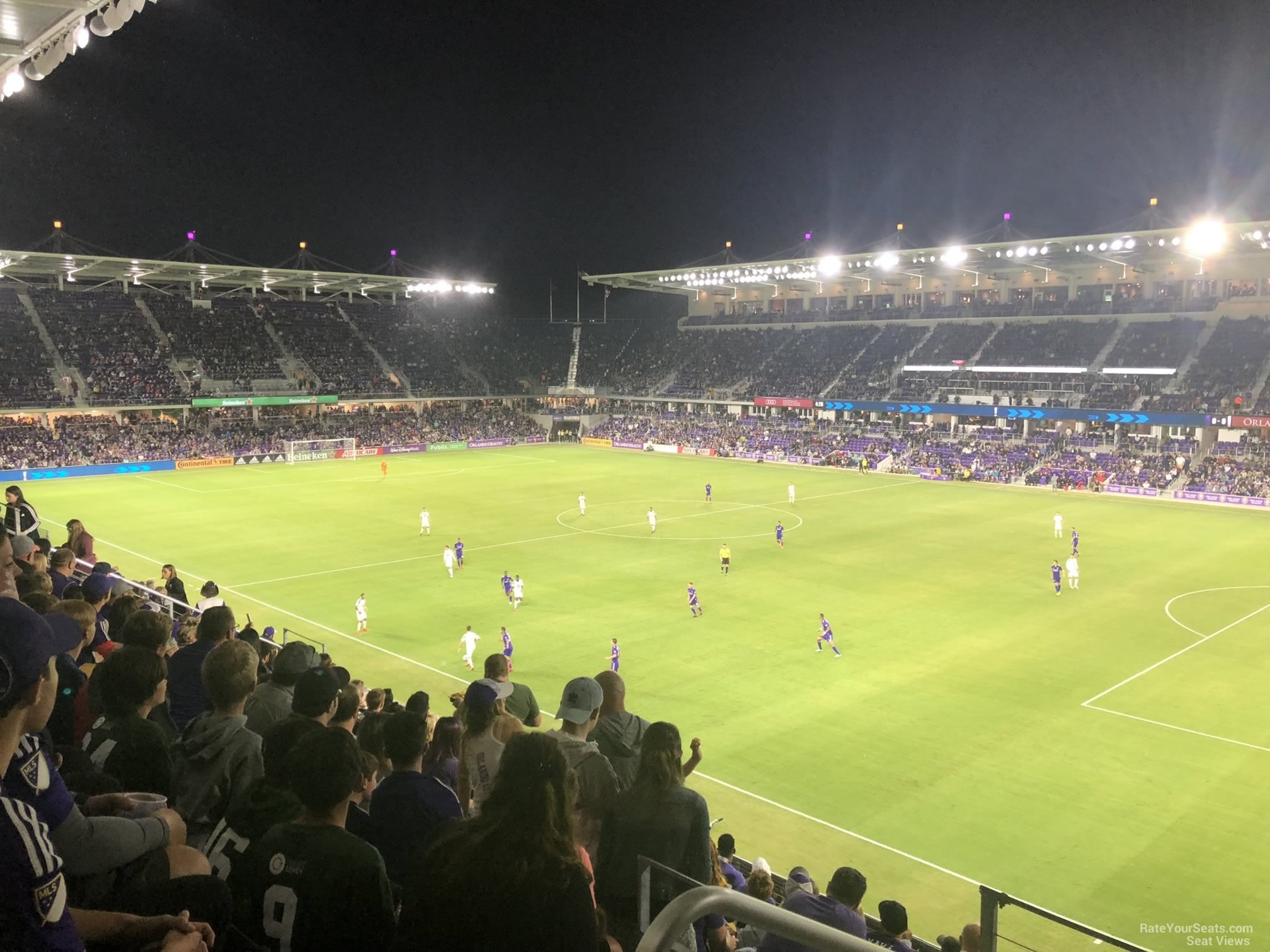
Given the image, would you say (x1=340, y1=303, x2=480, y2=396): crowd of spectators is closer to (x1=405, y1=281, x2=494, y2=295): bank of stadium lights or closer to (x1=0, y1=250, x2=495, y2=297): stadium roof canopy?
(x1=0, y1=250, x2=495, y2=297): stadium roof canopy

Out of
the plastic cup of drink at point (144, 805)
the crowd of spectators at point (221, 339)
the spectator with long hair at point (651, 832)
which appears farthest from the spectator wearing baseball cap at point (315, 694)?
the crowd of spectators at point (221, 339)

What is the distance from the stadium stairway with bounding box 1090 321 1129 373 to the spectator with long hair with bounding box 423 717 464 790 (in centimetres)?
6947

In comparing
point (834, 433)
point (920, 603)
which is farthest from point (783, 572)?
point (834, 433)

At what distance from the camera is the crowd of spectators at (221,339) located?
7744cm

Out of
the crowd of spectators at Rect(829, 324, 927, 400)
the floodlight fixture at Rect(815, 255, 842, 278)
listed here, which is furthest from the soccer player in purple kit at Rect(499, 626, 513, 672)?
the crowd of spectators at Rect(829, 324, 927, 400)

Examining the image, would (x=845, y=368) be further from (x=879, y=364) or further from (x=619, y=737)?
(x=619, y=737)

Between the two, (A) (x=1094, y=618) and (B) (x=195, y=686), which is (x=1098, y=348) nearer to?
(A) (x=1094, y=618)

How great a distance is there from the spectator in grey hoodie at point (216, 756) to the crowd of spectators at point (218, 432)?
64.4m

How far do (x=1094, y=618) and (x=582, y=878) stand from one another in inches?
1129

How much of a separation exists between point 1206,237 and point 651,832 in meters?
64.6

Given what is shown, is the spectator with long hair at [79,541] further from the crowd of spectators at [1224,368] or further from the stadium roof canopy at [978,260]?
the crowd of spectators at [1224,368]

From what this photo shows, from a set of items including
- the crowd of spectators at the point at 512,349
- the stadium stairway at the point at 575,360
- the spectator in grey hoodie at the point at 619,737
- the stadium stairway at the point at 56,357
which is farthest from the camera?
the stadium stairway at the point at 575,360

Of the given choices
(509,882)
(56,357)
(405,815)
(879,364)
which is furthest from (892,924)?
(56,357)

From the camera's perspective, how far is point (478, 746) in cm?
642
